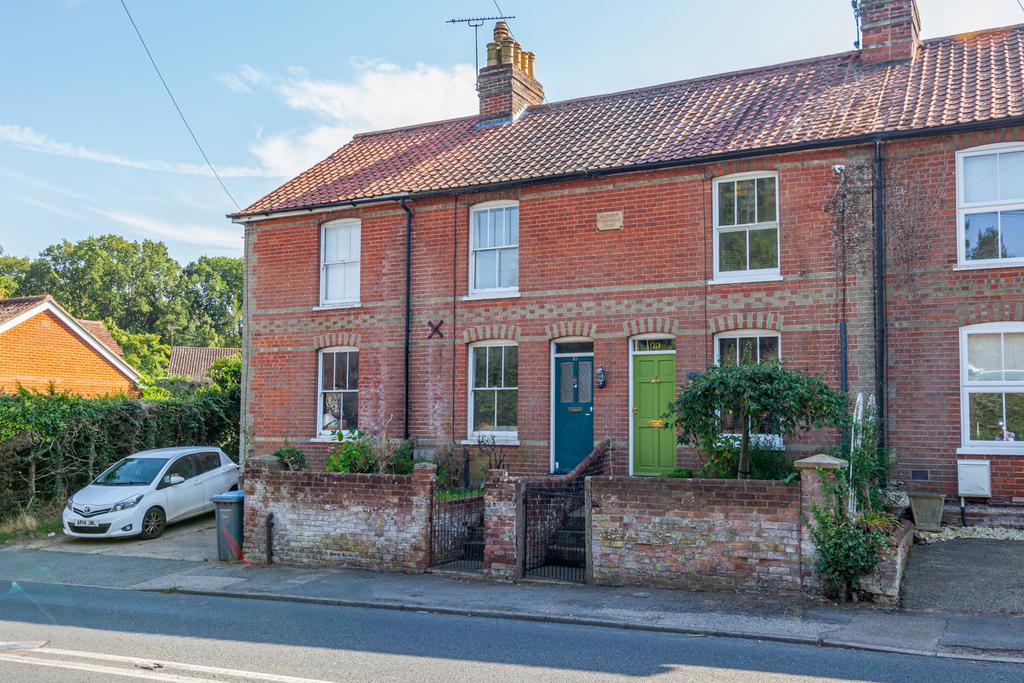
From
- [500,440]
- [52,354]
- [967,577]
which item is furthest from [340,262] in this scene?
[52,354]

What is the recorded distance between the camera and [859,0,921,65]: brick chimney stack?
622 inches

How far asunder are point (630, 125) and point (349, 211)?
19.5 ft

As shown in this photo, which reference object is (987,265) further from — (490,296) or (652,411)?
(490,296)

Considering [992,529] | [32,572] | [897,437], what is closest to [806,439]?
[897,437]

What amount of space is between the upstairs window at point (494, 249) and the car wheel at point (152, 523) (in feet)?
23.3

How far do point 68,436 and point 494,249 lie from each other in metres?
9.53

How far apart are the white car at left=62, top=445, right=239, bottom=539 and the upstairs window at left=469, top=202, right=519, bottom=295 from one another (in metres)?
6.50

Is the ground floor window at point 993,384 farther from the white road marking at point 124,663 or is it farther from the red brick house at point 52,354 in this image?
the red brick house at point 52,354

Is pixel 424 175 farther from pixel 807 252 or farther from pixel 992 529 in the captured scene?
pixel 992 529

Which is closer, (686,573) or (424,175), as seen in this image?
(686,573)

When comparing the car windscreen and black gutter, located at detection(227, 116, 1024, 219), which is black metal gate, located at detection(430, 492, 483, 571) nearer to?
black gutter, located at detection(227, 116, 1024, 219)

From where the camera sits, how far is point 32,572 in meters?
13.4

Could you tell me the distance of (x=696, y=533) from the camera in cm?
1034

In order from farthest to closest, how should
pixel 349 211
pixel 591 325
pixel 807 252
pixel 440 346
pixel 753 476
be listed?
pixel 349 211 → pixel 440 346 → pixel 591 325 → pixel 807 252 → pixel 753 476
